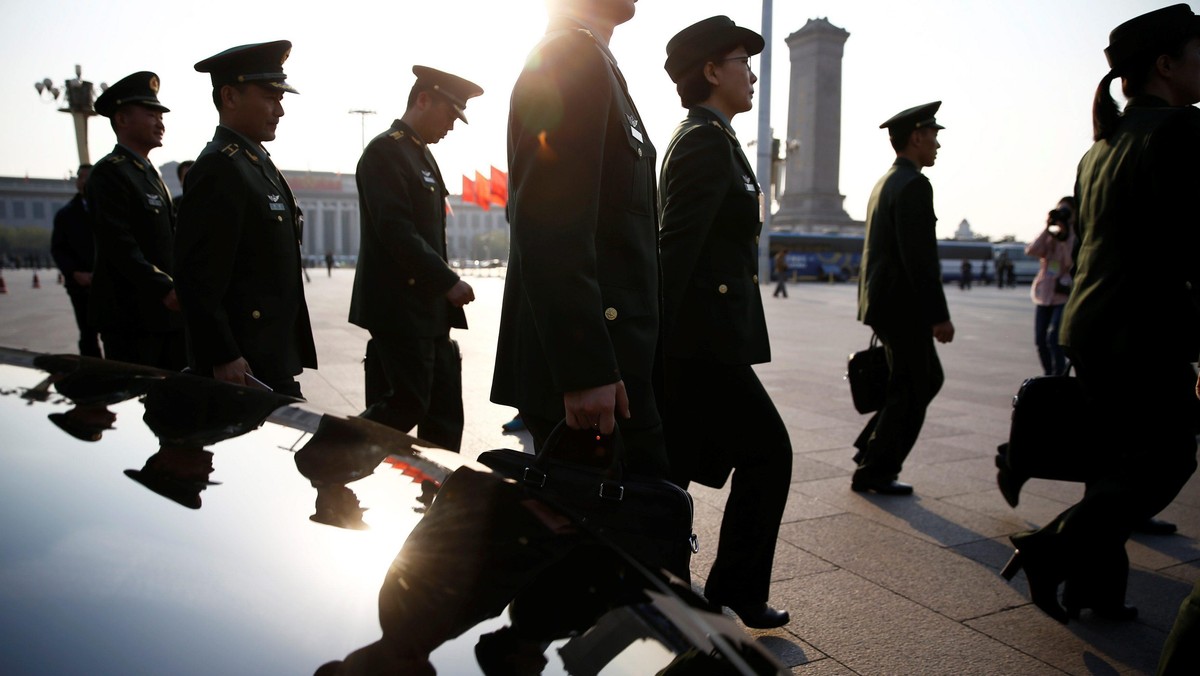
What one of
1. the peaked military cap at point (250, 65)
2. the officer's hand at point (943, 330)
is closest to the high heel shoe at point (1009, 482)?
the officer's hand at point (943, 330)

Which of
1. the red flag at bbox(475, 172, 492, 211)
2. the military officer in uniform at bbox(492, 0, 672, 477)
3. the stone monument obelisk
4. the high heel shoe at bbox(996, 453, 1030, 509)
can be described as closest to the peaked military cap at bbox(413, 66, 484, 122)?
the military officer in uniform at bbox(492, 0, 672, 477)

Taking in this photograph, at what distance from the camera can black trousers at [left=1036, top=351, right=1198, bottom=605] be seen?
2.71m

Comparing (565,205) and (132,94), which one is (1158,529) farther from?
(132,94)

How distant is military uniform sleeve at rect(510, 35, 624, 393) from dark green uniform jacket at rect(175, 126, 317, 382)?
1600 millimetres

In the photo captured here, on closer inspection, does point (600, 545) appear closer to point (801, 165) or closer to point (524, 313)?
point (524, 313)

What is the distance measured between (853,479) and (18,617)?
3.93 metres

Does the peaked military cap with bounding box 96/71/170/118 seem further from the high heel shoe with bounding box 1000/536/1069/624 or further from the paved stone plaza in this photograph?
the high heel shoe with bounding box 1000/536/1069/624

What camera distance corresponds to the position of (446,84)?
3920mm

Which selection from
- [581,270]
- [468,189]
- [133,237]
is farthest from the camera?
[468,189]

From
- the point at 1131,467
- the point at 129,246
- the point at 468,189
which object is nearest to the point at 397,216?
the point at 129,246

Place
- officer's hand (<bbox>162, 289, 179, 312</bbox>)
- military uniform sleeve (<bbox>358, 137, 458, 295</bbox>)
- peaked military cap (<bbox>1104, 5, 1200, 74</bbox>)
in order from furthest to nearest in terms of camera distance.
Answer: officer's hand (<bbox>162, 289, 179, 312</bbox>) < military uniform sleeve (<bbox>358, 137, 458, 295</bbox>) < peaked military cap (<bbox>1104, 5, 1200, 74</bbox>)

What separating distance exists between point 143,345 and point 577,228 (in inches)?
130

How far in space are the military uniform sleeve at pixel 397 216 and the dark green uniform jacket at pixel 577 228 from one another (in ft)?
5.53

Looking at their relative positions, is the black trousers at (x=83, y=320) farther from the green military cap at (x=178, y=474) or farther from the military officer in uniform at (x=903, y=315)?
the green military cap at (x=178, y=474)
